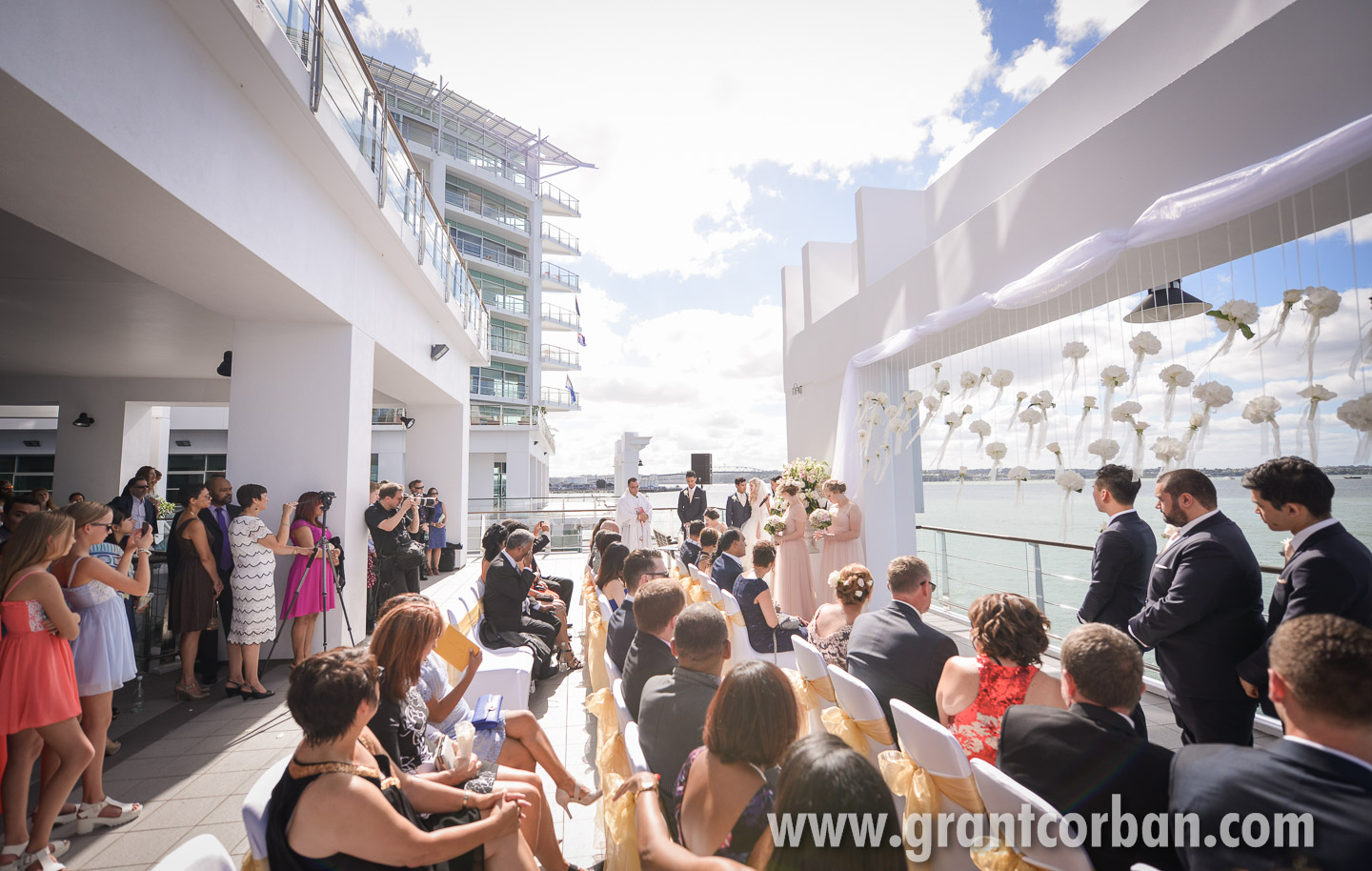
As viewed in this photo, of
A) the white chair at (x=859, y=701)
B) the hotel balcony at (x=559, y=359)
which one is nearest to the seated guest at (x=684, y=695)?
the white chair at (x=859, y=701)

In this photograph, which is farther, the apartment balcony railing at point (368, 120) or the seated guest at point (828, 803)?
the apartment balcony railing at point (368, 120)

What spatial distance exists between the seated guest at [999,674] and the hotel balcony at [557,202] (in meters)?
30.2

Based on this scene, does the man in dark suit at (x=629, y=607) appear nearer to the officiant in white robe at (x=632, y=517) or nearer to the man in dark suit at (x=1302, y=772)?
the man in dark suit at (x=1302, y=772)

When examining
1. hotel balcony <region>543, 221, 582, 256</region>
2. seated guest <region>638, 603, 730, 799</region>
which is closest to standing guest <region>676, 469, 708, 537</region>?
seated guest <region>638, 603, 730, 799</region>

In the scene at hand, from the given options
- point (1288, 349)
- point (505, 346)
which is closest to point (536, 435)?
point (505, 346)

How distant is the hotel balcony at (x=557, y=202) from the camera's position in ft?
96.0

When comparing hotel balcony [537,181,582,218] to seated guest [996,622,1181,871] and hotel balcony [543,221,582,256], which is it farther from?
seated guest [996,622,1181,871]

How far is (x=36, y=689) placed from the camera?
8.22ft

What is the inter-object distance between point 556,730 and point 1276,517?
4020mm

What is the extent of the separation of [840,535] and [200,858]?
5650mm

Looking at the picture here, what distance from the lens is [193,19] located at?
3074 millimetres

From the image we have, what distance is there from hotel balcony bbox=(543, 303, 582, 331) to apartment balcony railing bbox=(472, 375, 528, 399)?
378 centimetres

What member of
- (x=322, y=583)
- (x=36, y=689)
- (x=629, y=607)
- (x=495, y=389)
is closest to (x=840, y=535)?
(x=629, y=607)

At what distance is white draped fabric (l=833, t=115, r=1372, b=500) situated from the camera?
2.58 meters
